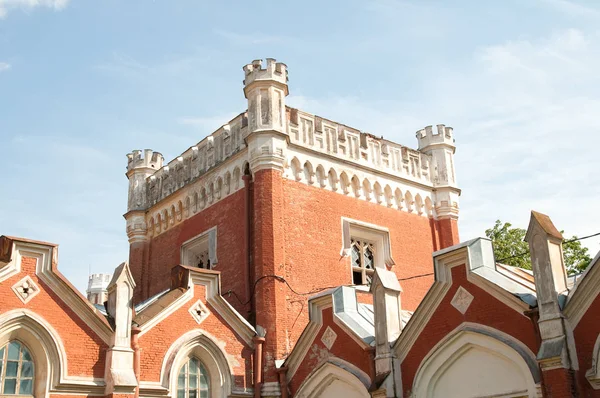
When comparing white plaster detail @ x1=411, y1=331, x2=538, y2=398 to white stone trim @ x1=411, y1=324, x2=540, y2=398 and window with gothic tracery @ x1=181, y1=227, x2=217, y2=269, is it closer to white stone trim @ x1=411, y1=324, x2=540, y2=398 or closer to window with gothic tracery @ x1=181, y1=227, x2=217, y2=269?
white stone trim @ x1=411, y1=324, x2=540, y2=398

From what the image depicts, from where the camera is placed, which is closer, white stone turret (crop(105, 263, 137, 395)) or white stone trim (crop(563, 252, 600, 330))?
white stone trim (crop(563, 252, 600, 330))

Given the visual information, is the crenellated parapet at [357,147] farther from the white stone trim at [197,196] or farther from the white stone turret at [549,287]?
the white stone turret at [549,287]

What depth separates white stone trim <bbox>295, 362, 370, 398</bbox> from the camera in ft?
49.8

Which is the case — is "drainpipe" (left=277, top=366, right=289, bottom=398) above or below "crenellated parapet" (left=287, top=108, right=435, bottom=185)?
below

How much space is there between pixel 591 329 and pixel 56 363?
1005 centimetres

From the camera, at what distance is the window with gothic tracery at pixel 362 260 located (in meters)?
20.0

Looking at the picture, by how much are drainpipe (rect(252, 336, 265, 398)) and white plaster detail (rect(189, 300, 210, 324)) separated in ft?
4.59

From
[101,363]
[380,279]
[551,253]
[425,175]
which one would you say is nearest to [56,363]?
[101,363]

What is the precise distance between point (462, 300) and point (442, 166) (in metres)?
Answer: 9.91

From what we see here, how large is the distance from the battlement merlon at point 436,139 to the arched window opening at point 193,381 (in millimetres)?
11072

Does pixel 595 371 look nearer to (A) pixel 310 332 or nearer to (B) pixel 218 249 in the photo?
(A) pixel 310 332

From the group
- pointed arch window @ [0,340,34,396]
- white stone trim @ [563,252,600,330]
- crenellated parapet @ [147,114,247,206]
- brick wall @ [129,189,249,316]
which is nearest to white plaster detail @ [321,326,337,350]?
brick wall @ [129,189,249,316]

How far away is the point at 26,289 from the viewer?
45.4ft

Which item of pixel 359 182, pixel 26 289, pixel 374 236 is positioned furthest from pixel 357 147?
pixel 26 289
